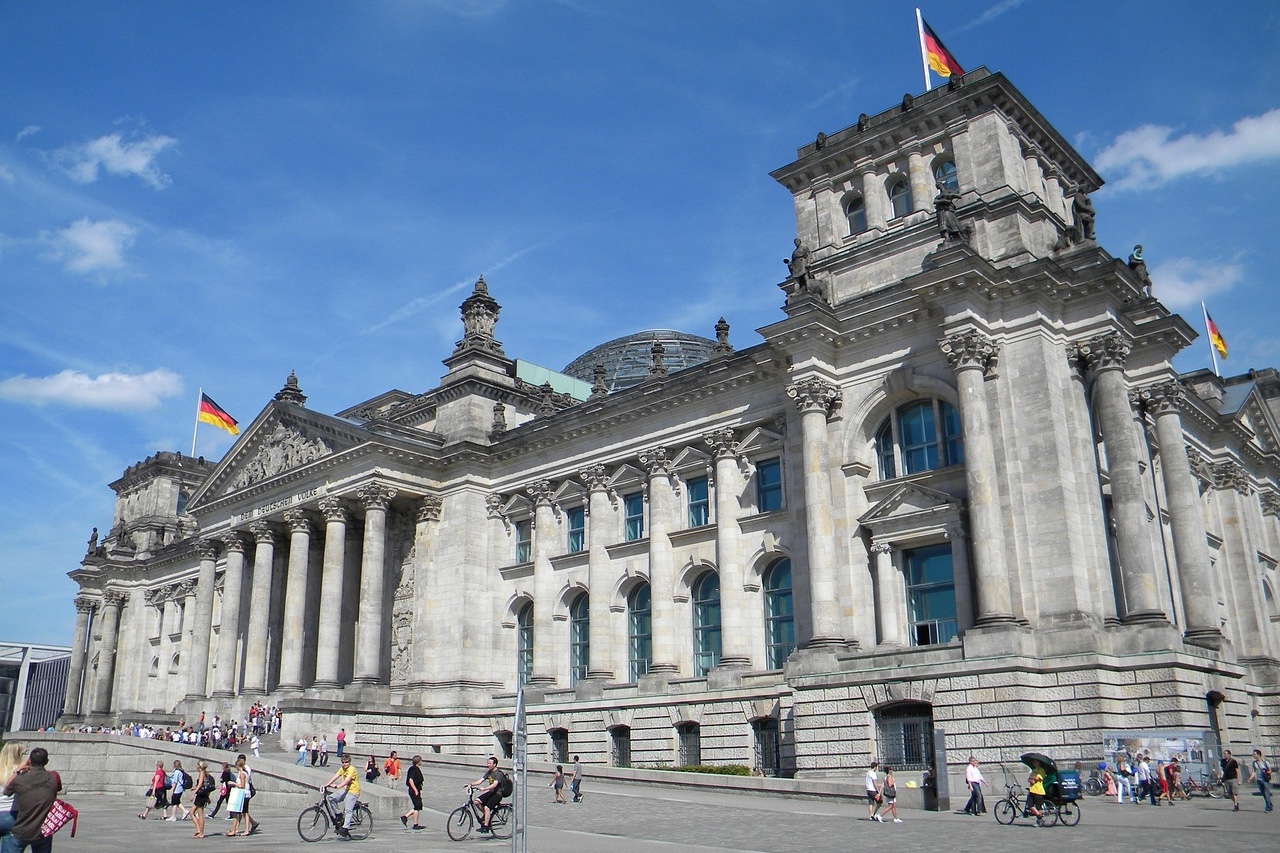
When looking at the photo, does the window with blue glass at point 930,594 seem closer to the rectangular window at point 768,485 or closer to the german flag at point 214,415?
the rectangular window at point 768,485

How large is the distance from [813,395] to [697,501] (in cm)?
836

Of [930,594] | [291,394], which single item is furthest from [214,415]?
[930,594]

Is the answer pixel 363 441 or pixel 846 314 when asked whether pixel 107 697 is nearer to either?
pixel 363 441

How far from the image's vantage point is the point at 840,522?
3603 cm

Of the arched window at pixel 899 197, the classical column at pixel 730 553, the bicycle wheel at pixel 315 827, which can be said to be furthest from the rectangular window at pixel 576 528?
the bicycle wheel at pixel 315 827

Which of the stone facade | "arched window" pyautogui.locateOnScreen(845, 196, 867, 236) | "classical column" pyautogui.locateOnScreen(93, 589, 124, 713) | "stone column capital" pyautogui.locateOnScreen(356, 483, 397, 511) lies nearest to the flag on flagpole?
the stone facade

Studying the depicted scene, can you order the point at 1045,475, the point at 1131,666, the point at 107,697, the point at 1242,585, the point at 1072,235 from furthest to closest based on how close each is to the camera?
the point at 107,697, the point at 1242,585, the point at 1072,235, the point at 1045,475, the point at 1131,666

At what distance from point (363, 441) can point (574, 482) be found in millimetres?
9652

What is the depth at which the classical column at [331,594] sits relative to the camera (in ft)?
159

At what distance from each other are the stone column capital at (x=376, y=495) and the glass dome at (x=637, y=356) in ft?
64.1

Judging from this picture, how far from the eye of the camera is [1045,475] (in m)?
32.2

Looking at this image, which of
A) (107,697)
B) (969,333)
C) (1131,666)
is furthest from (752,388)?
(107,697)

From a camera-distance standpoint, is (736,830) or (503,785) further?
(736,830)

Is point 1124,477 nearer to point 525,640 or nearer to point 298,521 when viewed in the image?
point 525,640
